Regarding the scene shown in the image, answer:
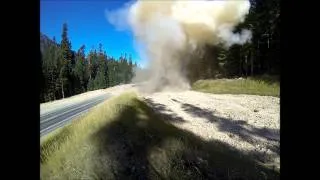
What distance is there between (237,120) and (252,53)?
848 inches

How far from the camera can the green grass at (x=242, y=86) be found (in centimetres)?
3175

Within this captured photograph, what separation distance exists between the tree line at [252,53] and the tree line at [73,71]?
60.4ft

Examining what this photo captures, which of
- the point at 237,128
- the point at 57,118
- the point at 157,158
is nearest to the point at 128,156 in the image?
the point at 157,158

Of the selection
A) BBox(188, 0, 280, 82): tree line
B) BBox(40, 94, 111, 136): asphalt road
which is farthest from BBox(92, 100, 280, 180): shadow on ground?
BBox(188, 0, 280, 82): tree line

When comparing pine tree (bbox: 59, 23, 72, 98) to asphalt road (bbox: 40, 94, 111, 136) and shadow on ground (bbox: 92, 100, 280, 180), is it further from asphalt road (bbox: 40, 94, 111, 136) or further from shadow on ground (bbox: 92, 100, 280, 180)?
shadow on ground (bbox: 92, 100, 280, 180)

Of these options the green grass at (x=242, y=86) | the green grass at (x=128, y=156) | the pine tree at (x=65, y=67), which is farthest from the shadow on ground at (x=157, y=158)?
the pine tree at (x=65, y=67)

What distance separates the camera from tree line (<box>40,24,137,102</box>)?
2068 inches

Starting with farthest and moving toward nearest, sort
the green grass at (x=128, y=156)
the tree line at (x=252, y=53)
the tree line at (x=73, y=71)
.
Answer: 1. the tree line at (x=73, y=71)
2. the tree line at (x=252, y=53)
3. the green grass at (x=128, y=156)

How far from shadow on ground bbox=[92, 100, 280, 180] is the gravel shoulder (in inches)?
80.8

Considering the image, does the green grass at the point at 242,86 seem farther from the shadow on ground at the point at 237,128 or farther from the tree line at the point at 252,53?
the shadow on ground at the point at 237,128

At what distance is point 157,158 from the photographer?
11.5 m

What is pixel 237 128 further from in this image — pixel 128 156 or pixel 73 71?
pixel 73 71
